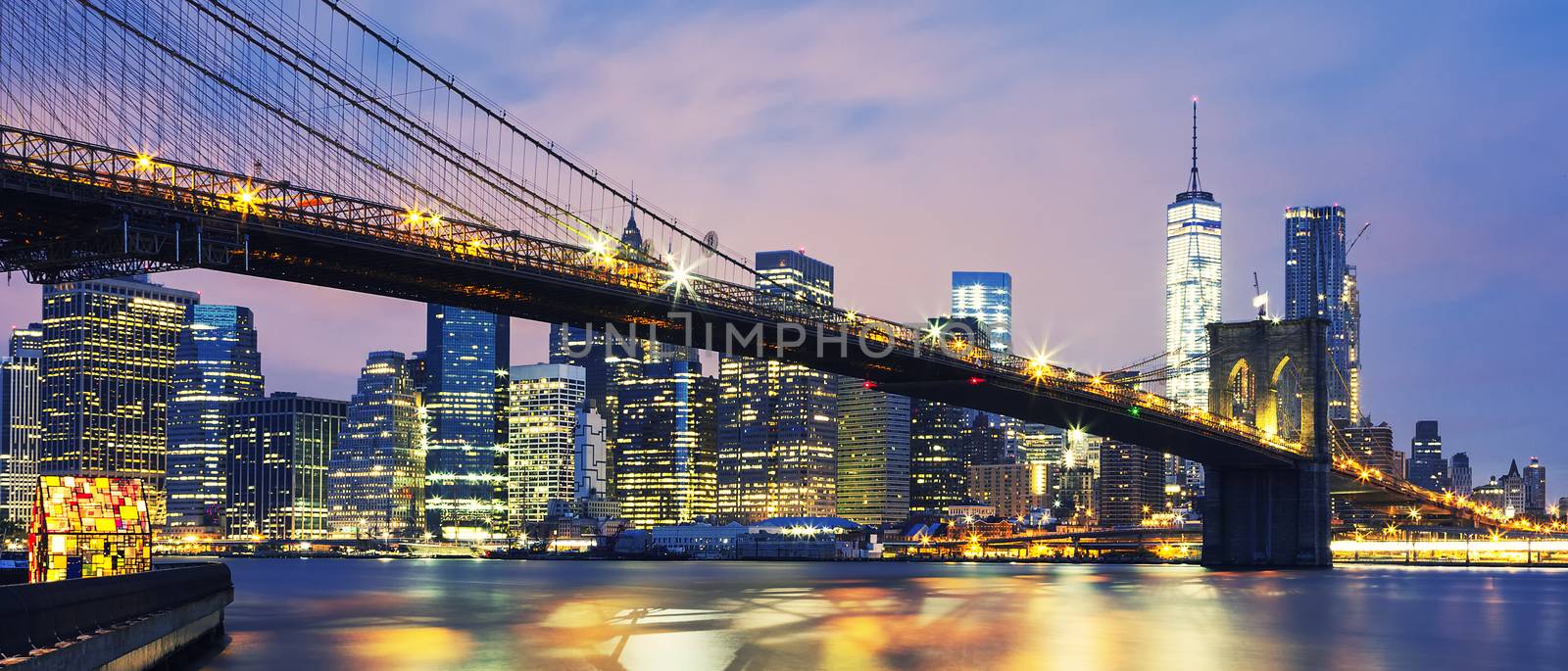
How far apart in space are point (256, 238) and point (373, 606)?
72.5ft

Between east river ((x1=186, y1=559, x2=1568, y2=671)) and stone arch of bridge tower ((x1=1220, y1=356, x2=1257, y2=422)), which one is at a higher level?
stone arch of bridge tower ((x1=1220, y1=356, x2=1257, y2=422))

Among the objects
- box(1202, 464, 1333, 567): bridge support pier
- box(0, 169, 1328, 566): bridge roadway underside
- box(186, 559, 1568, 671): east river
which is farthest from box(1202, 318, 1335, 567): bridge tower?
box(186, 559, 1568, 671): east river

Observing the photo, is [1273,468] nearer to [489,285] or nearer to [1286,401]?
[1286,401]

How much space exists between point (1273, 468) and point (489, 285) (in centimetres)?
5577

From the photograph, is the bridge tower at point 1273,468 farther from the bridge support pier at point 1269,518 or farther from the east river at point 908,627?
the east river at point 908,627

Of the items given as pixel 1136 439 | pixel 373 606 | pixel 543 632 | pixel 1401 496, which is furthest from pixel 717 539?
pixel 543 632

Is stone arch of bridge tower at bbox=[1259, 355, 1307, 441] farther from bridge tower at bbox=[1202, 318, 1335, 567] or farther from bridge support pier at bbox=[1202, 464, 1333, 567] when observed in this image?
bridge support pier at bbox=[1202, 464, 1333, 567]

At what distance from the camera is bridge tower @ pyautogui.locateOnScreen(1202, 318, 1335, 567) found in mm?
91250

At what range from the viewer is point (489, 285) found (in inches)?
2047

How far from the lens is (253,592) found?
77.8 meters

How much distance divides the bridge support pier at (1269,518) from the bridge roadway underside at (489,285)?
179mm

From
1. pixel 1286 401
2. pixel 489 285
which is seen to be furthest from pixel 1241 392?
pixel 489 285

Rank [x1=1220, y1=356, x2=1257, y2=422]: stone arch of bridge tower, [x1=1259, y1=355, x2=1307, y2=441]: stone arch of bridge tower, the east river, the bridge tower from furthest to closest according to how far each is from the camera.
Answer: [x1=1220, y1=356, x2=1257, y2=422]: stone arch of bridge tower < [x1=1259, y1=355, x2=1307, y2=441]: stone arch of bridge tower < the bridge tower < the east river

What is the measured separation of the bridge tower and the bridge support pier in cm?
6
